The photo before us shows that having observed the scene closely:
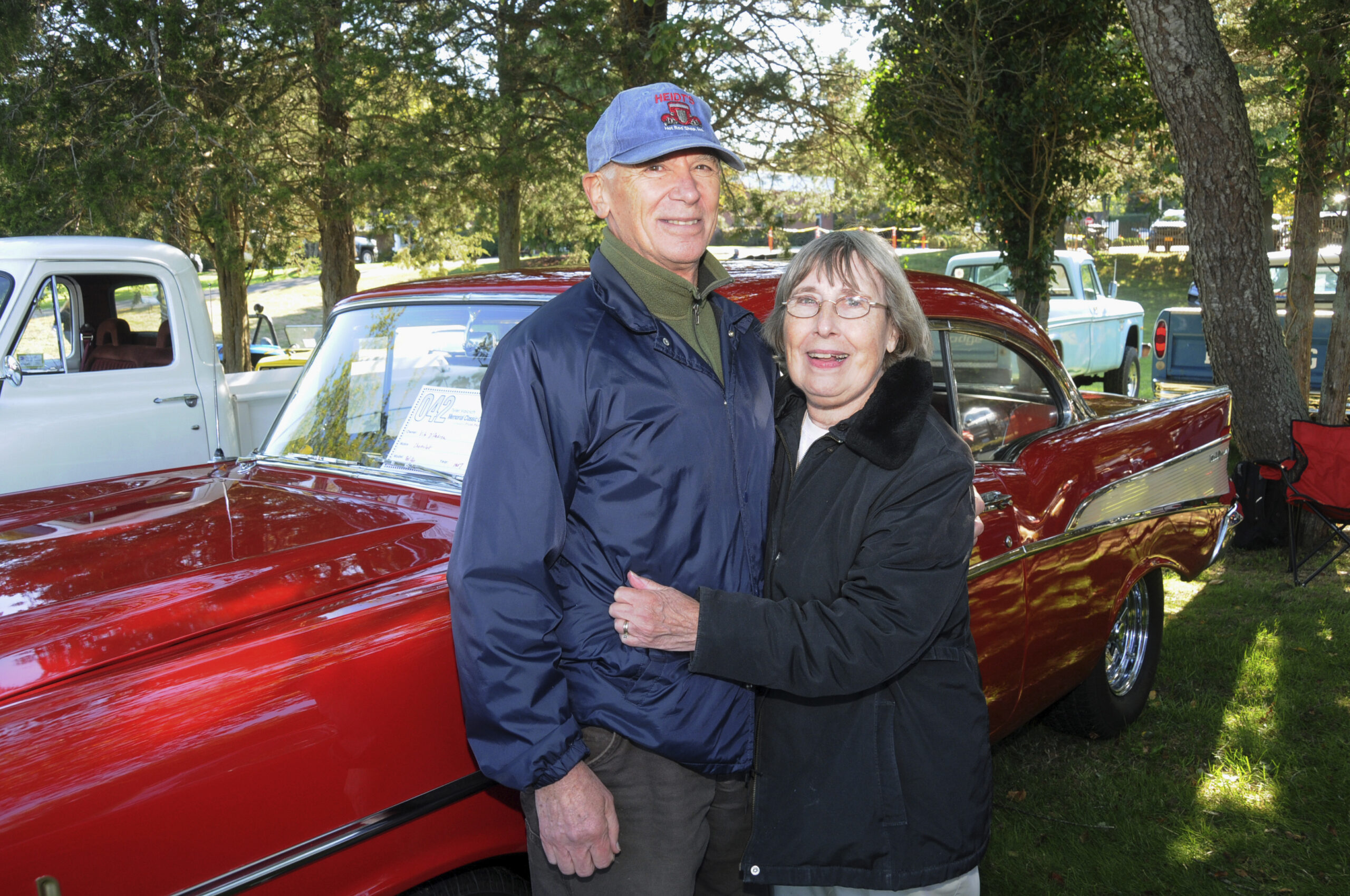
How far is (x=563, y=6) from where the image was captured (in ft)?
28.9

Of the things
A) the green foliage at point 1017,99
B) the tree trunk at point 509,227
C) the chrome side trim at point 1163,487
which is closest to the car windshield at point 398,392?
the chrome side trim at point 1163,487

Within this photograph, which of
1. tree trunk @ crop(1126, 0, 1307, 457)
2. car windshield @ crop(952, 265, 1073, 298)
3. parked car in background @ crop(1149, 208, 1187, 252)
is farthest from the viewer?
parked car in background @ crop(1149, 208, 1187, 252)

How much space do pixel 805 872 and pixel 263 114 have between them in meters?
10.1

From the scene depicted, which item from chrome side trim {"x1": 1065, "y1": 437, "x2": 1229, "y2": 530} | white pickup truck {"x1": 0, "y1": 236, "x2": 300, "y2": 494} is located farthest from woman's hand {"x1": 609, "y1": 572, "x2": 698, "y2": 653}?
white pickup truck {"x1": 0, "y1": 236, "x2": 300, "y2": 494}

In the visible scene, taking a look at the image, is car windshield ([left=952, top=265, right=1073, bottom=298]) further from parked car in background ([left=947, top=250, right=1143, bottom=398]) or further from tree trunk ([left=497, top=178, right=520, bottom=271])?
tree trunk ([left=497, top=178, right=520, bottom=271])

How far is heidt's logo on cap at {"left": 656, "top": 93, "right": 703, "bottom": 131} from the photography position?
2.04 metres

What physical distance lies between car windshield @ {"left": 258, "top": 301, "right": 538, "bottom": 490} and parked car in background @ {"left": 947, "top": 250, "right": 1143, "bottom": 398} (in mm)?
9703

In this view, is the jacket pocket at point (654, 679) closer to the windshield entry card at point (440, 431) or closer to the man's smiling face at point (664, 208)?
the man's smiling face at point (664, 208)

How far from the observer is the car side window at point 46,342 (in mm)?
5684

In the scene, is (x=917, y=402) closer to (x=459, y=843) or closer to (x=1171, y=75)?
(x=459, y=843)

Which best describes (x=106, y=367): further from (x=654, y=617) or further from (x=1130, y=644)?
(x=1130, y=644)

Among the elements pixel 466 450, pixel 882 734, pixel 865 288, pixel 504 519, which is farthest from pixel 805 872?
pixel 466 450

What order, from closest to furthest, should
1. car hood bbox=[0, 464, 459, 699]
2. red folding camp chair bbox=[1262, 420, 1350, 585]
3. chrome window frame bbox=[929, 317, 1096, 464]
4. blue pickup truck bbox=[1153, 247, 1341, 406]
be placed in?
car hood bbox=[0, 464, 459, 699], chrome window frame bbox=[929, 317, 1096, 464], red folding camp chair bbox=[1262, 420, 1350, 585], blue pickup truck bbox=[1153, 247, 1341, 406]

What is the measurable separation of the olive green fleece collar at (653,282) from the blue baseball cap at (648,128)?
0.17 m
